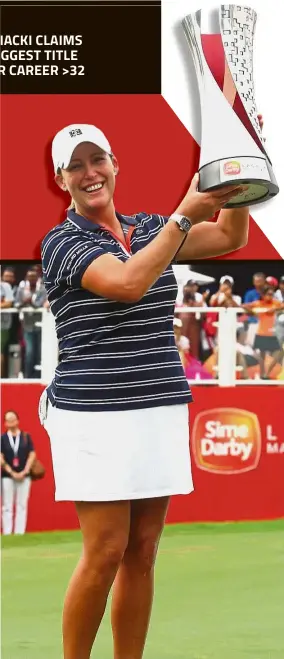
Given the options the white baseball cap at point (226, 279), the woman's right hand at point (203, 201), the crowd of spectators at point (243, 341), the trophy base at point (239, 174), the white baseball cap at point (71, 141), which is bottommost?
the crowd of spectators at point (243, 341)

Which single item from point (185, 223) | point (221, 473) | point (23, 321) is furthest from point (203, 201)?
point (23, 321)

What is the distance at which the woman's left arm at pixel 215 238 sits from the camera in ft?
10.9

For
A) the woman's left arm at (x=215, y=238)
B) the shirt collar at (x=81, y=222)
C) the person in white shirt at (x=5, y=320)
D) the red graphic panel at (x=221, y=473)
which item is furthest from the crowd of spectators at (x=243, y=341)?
the shirt collar at (x=81, y=222)

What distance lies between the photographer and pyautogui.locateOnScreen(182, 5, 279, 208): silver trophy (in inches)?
116

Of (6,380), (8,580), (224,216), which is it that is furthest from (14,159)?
(224,216)

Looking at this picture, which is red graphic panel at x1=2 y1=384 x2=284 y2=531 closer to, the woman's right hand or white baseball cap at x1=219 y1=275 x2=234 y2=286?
white baseball cap at x1=219 y1=275 x2=234 y2=286

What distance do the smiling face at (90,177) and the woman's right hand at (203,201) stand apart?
0.80ft

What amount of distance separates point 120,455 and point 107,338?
0.29 metres

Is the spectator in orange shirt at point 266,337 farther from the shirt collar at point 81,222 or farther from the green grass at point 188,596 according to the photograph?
the shirt collar at point 81,222

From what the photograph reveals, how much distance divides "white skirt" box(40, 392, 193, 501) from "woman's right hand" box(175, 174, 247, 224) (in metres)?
0.50

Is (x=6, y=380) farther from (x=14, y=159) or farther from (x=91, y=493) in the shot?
(x=91, y=493)

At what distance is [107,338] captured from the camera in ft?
10.1

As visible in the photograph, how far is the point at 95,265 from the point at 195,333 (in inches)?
262

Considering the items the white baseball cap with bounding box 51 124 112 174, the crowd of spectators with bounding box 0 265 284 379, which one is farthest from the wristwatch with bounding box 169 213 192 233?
the crowd of spectators with bounding box 0 265 284 379
